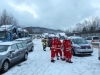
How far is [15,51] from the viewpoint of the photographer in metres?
11.2

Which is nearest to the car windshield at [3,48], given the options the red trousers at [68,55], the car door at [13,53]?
the car door at [13,53]

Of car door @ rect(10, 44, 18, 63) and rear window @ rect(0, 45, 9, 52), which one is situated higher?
rear window @ rect(0, 45, 9, 52)

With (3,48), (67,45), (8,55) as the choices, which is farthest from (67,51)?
(3,48)

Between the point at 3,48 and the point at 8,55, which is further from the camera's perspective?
the point at 3,48

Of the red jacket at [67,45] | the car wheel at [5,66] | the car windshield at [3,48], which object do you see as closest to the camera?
the car wheel at [5,66]

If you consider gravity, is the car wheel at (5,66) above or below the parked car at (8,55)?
below

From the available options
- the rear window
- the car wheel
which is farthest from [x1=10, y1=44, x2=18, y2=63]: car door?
the car wheel

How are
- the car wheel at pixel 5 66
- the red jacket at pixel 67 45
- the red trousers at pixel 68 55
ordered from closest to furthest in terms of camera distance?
the car wheel at pixel 5 66 → the red trousers at pixel 68 55 → the red jacket at pixel 67 45

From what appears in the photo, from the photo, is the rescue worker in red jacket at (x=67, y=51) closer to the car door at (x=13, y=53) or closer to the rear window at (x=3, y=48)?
the car door at (x=13, y=53)

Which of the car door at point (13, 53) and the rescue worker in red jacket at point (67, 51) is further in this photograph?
the rescue worker in red jacket at point (67, 51)

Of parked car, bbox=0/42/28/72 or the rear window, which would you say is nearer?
parked car, bbox=0/42/28/72

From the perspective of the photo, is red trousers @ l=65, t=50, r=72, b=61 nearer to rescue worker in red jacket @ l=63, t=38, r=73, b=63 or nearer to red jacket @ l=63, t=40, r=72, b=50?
rescue worker in red jacket @ l=63, t=38, r=73, b=63

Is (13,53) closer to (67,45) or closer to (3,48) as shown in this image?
(3,48)

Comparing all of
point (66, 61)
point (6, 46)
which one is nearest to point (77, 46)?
point (66, 61)
